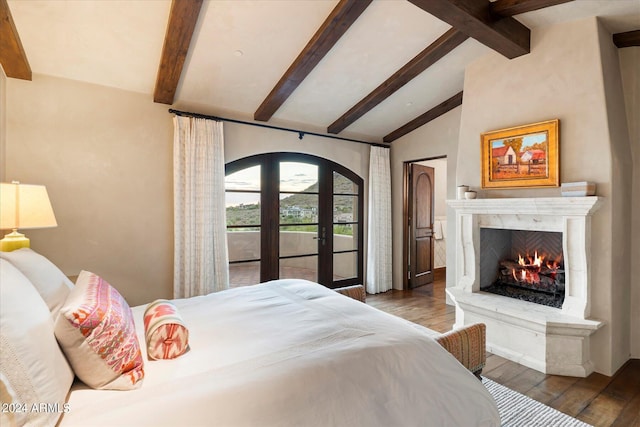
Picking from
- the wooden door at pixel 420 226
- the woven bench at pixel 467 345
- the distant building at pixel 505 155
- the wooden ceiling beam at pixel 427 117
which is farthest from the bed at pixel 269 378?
the wooden door at pixel 420 226

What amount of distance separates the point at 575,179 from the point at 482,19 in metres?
1.58

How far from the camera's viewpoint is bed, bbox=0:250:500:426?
39.2 inches

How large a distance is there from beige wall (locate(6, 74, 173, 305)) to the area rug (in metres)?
3.24

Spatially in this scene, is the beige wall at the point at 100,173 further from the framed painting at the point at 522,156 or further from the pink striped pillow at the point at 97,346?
the framed painting at the point at 522,156

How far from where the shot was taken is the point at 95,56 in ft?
9.03

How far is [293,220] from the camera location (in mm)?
4480

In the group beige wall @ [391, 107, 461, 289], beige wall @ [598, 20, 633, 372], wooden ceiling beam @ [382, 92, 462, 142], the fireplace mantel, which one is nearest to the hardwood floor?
beige wall @ [598, 20, 633, 372]

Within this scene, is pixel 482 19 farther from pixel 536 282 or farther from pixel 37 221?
pixel 37 221

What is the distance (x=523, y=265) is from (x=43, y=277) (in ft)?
13.1

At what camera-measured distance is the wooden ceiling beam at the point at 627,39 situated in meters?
2.71

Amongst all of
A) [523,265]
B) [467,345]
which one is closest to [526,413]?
[467,345]

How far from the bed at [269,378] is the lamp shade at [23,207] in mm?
768

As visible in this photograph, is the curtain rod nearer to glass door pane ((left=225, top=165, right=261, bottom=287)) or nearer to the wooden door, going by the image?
glass door pane ((left=225, top=165, right=261, bottom=287))

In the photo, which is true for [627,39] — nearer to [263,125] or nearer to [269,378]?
[263,125]
